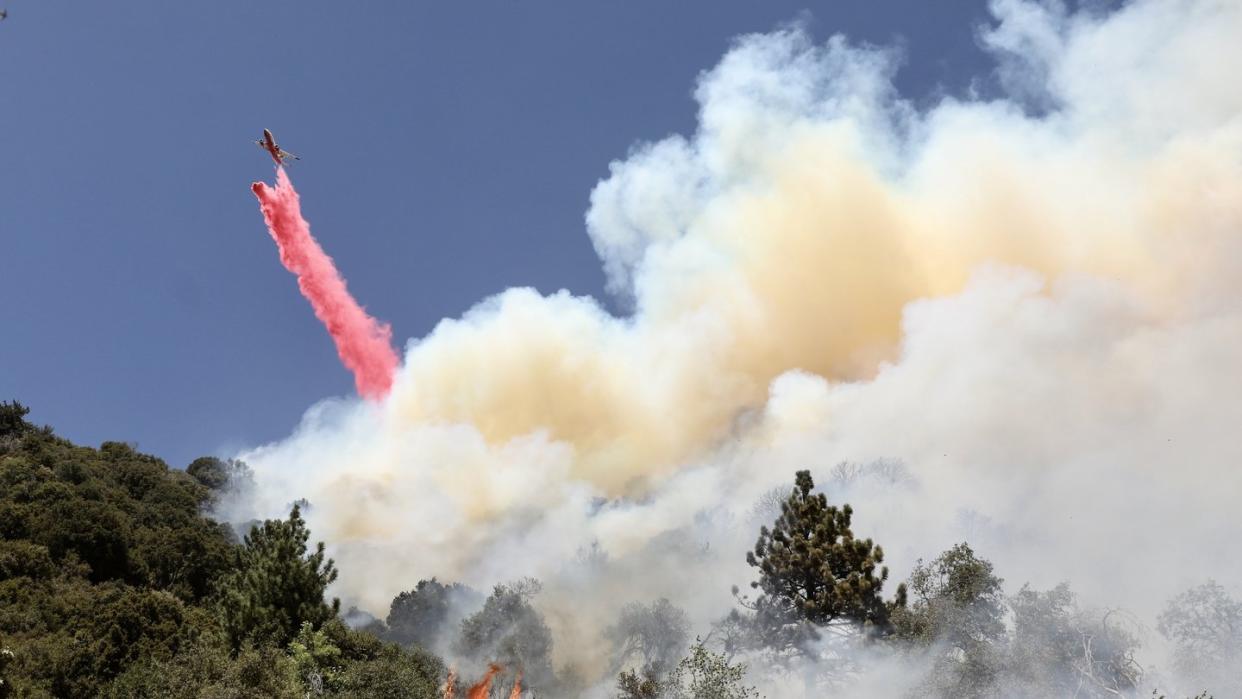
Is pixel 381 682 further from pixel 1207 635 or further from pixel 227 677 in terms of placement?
pixel 1207 635

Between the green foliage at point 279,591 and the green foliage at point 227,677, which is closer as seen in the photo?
the green foliage at point 227,677

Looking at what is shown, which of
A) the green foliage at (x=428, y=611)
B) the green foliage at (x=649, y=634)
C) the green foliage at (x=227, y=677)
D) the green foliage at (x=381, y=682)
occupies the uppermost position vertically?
the green foliage at (x=428, y=611)

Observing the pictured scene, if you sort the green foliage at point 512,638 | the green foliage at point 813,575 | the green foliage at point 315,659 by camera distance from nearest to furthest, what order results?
the green foliage at point 315,659 → the green foliage at point 813,575 → the green foliage at point 512,638

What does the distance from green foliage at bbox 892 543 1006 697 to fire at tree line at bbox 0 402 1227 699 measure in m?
0.11

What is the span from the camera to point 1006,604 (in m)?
55.5

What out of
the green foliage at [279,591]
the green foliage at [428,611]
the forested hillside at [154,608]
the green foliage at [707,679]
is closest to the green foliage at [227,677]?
the forested hillside at [154,608]

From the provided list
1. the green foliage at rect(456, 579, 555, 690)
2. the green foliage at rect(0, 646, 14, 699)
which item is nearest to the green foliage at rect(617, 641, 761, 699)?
the green foliage at rect(456, 579, 555, 690)

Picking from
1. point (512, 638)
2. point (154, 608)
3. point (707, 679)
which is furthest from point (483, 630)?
point (707, 679)

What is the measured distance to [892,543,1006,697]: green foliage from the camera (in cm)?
4975

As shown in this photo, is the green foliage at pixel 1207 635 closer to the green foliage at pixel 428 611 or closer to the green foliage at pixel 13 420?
the green foliage at pixel 428 611

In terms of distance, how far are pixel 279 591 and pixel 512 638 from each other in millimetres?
38753

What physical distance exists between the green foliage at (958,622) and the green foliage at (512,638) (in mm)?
38647

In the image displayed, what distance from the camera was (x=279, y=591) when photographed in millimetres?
50625

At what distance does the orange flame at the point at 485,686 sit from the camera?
7831cm
